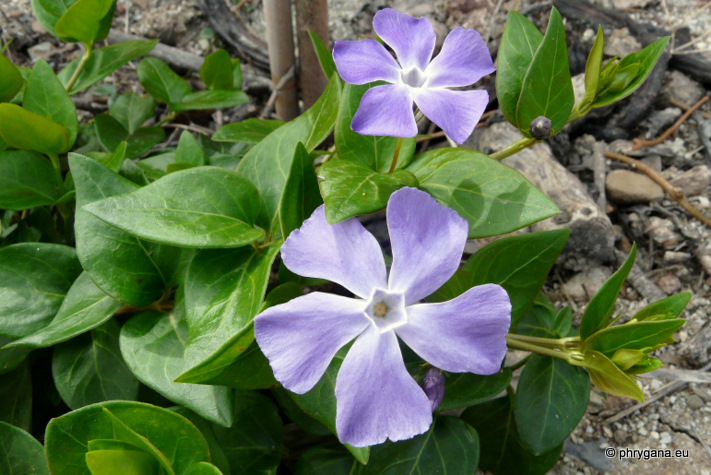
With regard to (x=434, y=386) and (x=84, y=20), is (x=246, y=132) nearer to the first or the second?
(x=84, y=20)

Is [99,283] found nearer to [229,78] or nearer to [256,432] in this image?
[256,432]

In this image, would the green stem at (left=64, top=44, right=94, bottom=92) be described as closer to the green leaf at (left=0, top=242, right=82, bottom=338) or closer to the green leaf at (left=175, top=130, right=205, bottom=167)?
the green leaf at (left=175, top=130, right=205, bottom=167)

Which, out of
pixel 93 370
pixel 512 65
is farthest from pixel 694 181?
pixel 93 370

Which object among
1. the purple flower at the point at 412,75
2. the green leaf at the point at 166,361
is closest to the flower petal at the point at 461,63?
the purple flower at the point at 412,75

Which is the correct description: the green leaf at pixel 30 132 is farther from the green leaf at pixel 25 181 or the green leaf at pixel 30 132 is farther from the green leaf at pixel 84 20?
the green leaf at pixel 84 20

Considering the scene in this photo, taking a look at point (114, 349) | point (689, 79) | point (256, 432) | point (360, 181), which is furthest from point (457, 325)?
point (689, 79)

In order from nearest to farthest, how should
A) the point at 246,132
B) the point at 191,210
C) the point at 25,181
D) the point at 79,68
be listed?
the point at 191,210 → the point at 25,181 → the point at 246,132 → the point at 79,68

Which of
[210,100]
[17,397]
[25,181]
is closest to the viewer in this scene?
[17,397]
